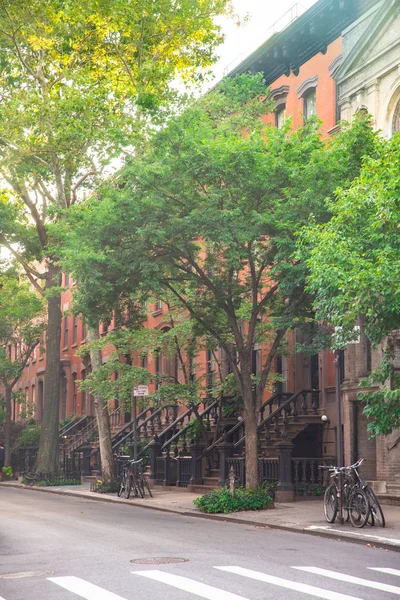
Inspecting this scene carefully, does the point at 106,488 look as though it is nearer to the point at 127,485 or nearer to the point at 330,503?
the point at 127,485

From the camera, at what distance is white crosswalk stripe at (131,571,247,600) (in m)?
8.31

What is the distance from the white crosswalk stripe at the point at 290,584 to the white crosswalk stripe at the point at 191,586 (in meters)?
0.75

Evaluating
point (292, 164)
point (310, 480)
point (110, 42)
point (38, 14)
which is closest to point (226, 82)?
point (110, 42)

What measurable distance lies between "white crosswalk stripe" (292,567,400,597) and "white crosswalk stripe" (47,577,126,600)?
8.79 feet

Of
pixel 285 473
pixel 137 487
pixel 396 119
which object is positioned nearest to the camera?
pixel 285 473

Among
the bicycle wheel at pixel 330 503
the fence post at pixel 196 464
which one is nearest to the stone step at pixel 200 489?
the fence post at pixel 196 464

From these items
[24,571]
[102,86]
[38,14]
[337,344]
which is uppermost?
[38,14]

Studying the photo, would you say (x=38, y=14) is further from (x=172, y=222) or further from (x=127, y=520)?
(x=127, y=520)

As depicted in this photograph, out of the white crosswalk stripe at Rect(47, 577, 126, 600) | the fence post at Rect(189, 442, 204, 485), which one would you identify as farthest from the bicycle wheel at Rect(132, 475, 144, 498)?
the white crosswalk stripe at Rect(47, 577, 126, 600)

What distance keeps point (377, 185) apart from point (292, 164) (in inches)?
186

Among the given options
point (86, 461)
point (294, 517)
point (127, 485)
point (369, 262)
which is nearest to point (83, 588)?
point (369, 262)

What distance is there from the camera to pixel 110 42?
81.1ft

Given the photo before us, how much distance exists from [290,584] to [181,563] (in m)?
2.08

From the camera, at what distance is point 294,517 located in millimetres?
17484
